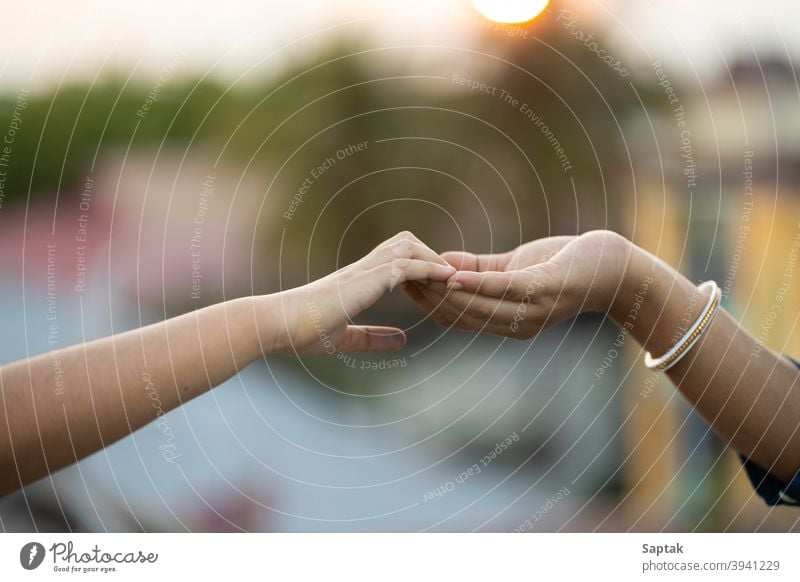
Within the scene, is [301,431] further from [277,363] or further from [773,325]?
[773,325]

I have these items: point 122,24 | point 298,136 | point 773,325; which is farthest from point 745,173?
point 122,24

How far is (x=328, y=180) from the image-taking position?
2.52 ft

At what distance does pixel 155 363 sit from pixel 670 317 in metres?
0.38

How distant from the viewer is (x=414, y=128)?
2.57 feet

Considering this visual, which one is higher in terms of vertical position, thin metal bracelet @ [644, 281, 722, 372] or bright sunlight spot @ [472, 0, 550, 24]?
bright sunlight spot @ [472, 0, 550, 24]

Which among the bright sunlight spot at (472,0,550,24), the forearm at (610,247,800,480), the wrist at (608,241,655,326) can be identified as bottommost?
the forearm at (610,247,800,480)

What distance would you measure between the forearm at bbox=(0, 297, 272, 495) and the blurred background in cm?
12

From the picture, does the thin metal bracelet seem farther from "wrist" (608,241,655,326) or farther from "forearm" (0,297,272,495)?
"forearm" (0,297,272,495)

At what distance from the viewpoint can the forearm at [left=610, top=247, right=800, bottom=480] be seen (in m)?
0.55

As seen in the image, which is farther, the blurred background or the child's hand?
the blurred background

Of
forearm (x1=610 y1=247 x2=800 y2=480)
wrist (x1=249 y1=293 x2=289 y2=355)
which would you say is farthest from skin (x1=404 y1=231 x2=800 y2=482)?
wrist (x1=249 y1=293 x2=289 y2=355)

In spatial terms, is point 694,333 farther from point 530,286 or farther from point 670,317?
point 530,286
